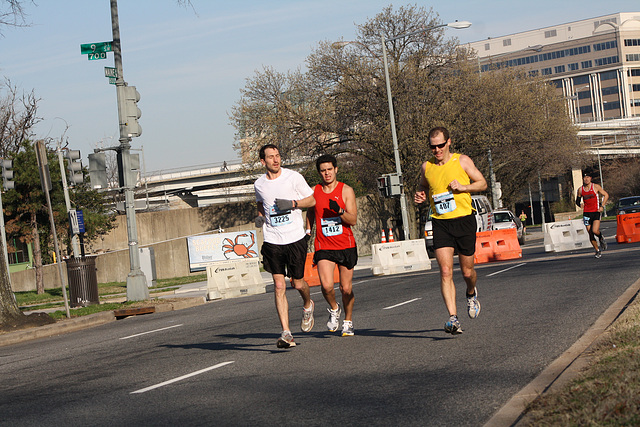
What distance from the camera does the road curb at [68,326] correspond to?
14.3 meters

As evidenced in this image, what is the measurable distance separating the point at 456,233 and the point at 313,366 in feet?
6.95

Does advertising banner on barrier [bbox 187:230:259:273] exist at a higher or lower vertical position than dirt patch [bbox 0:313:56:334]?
higher

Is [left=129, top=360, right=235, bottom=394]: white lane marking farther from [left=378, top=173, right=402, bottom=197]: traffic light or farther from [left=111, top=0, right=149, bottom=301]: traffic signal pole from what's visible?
[left=378, top=173, right=402, bottom=197]: traffic light

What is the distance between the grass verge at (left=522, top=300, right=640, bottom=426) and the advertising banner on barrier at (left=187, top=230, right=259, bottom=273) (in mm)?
32708

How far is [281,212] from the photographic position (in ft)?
28.5

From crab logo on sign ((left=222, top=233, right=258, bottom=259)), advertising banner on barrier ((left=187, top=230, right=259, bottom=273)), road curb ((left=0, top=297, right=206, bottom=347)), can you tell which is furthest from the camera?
crab logo on sign ((left=222, top=233, right=258, bottom=259))

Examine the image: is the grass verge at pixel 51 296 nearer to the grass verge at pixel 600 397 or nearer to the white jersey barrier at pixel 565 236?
the white jersey barrier at pixel 565 236

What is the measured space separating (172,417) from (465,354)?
9.84ft

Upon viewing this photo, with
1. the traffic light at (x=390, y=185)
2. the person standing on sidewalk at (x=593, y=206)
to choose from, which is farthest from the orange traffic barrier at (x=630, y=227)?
the traffic light at (x=390, y=185)

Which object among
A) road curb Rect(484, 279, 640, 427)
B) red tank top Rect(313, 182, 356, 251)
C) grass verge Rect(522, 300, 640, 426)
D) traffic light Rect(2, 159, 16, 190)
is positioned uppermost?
traffic light Rect(2, 159, 16, 190)

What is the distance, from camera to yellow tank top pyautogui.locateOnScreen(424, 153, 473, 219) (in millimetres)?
8578

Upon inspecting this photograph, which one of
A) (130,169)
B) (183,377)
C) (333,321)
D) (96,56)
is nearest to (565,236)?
(130,169)

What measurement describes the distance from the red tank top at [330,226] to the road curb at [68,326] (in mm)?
7529

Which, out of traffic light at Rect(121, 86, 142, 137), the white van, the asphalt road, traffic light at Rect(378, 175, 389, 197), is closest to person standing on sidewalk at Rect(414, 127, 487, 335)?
the asphalt road
